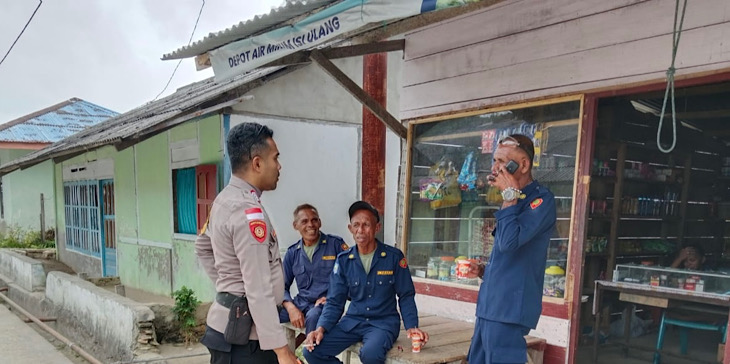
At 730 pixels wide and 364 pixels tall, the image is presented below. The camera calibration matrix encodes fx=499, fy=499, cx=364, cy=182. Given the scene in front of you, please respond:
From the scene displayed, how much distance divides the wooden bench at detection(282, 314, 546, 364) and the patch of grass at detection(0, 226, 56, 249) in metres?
13.5

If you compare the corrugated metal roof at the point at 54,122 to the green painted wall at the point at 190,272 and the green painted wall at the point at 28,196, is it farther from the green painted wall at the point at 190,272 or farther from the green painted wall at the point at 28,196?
the green painted wall at the point at 190,272

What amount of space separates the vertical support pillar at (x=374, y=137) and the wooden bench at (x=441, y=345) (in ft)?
7.83

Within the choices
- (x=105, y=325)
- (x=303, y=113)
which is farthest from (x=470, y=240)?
(x=105, y=325)

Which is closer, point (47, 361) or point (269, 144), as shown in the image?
point (269, 144)

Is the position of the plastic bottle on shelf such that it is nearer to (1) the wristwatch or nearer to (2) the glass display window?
(2) the glass display window

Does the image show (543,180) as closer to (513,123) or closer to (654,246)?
(513,123)

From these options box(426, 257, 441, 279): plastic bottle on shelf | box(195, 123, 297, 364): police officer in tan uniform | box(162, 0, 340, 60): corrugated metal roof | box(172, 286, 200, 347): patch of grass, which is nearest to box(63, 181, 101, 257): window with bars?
box(172, 286, 200, 347): patch of grass

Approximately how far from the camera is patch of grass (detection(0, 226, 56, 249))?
45.5 ft

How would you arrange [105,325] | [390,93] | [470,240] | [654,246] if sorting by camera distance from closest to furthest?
[470,240] < [654,246] < [105,325] < [390,93]

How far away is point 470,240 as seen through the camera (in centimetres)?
394

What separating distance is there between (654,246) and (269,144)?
4444mm

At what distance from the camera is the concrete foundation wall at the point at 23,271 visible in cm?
923

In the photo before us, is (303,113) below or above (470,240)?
above

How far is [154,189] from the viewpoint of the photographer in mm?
8266
